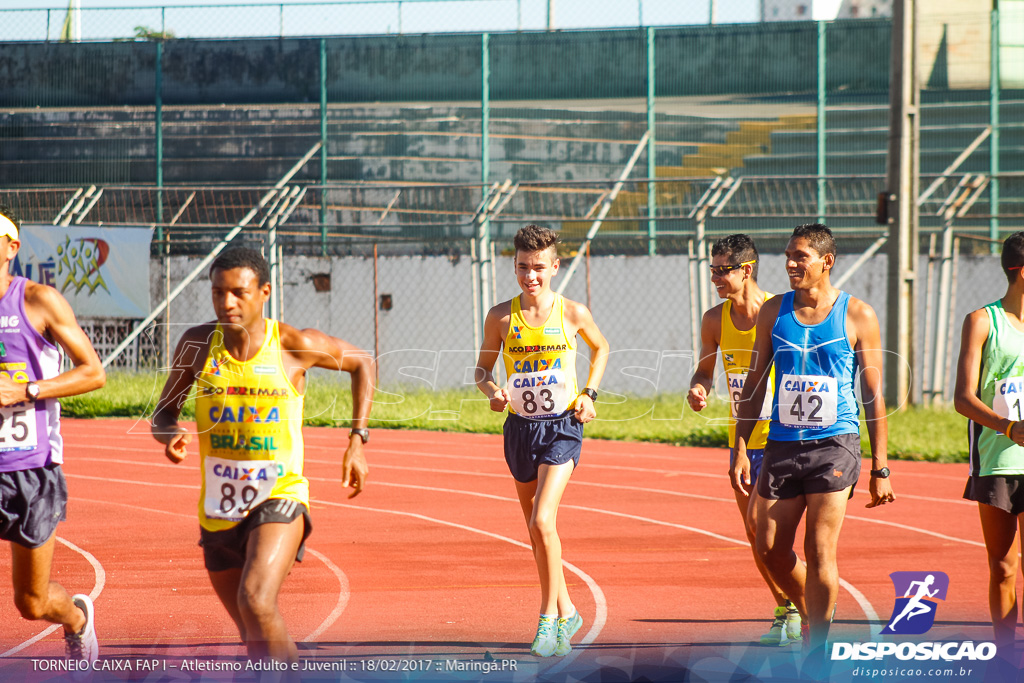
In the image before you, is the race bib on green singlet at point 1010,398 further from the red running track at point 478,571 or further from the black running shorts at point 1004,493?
the red running track at point 478,571

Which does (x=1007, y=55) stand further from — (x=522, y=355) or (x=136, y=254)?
(x=522, y=355)

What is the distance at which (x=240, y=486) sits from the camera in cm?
441

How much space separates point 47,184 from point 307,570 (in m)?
17.5

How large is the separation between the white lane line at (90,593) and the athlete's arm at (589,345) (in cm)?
304

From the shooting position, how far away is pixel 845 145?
2217 centimetres

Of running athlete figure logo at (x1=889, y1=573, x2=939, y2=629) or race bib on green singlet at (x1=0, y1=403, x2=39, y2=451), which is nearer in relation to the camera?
race bib on green singlet at (x1=0, y1=403, x2=39, y2=451)

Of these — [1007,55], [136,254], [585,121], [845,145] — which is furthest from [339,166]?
[1007,55]

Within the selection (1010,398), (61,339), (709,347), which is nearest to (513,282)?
(709,347)

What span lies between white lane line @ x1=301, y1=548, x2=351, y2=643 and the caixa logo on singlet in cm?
264

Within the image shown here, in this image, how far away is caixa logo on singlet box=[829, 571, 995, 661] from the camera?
5.34 metres

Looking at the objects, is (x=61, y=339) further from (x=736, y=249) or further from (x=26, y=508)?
(x=736, y=249)

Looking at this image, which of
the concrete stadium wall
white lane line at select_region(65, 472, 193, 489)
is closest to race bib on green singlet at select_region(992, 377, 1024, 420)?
white lane line at select_region(65, 472, 193, 489)

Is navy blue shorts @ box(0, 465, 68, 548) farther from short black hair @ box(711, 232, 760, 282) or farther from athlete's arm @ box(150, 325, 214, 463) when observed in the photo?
short black hair @ box(711, 232, 760, 282)

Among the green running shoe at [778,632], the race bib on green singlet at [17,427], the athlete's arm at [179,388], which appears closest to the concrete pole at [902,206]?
the green running shoe at [778,632]
